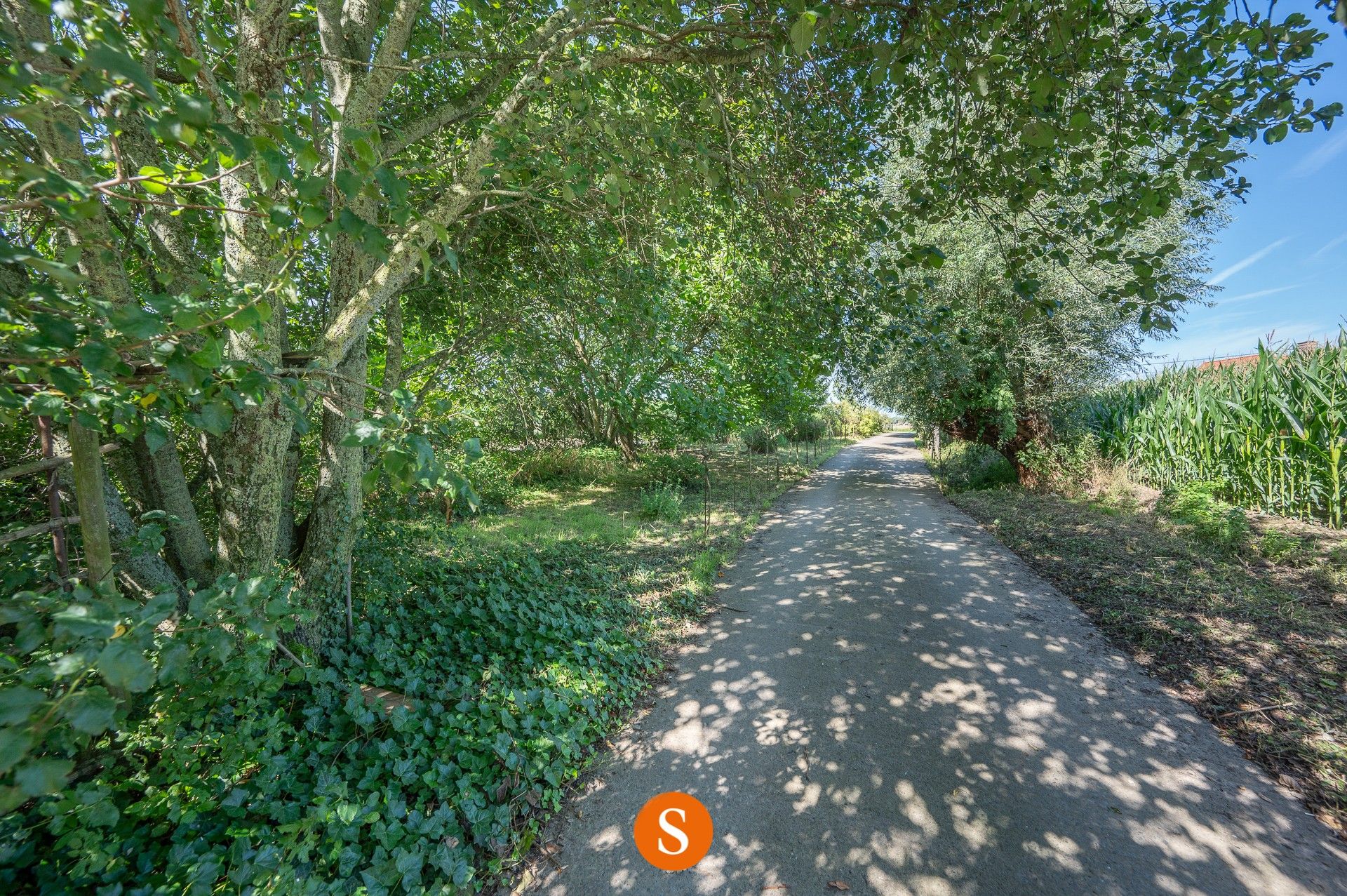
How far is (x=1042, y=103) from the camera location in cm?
245

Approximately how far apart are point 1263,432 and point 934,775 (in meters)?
9.09

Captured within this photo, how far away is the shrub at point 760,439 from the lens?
17.7 meters

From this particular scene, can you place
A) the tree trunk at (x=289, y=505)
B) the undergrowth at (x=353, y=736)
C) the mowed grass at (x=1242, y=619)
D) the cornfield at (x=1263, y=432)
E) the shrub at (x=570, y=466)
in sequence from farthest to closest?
the shrub at (x=570, y=466), the cornfield at (x=1263, y=432), the tree trunk at (x=289, y=505), the mowed grass at (x=1242, y=619), the undergrowth at (x=353, y=736)

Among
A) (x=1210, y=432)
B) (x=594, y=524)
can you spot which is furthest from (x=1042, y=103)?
(x=1210, y=432)

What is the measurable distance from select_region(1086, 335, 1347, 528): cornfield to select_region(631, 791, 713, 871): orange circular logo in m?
9.52

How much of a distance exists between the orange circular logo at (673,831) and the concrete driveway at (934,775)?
0.20 ft

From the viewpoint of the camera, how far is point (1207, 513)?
6941mm

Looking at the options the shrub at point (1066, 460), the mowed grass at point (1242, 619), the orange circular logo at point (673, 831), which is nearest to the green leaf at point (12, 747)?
the orange circular logo at point (673, 831)

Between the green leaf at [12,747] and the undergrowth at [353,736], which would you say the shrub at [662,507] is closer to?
the undergrowth at [353,736]

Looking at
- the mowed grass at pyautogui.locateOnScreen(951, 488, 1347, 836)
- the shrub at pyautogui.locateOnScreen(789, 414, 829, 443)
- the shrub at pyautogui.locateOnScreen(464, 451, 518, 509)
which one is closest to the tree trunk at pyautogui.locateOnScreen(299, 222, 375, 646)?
the shrub at pyautogui.locateOnScreen(464, 451, 518, 509)

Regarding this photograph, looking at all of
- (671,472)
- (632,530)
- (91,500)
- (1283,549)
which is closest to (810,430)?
(671,472)

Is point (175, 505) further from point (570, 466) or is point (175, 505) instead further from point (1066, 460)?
point (1066, 460)

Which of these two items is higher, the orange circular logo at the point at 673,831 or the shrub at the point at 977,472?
the shrub at the point at 977,472

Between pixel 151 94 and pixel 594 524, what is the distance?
819 centimetres
